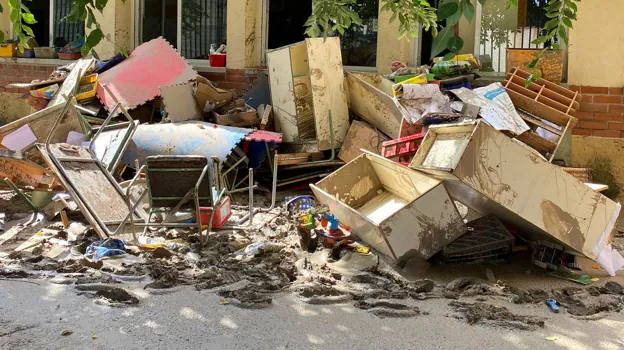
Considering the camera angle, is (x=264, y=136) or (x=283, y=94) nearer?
(x=264, y=136)

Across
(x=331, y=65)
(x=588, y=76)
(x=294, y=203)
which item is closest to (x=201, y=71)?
(x=331, y=65)

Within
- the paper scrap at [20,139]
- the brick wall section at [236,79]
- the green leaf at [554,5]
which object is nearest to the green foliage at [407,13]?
the green leaf at [554,5]

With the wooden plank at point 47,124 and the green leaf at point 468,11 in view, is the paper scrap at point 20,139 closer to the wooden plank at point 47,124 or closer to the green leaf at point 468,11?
the wooden plank at point 47,124

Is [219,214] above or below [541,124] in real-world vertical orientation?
below

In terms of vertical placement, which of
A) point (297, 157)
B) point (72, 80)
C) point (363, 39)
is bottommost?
point (297, 157)

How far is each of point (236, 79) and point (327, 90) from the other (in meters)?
2.23

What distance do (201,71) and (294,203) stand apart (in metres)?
4.24

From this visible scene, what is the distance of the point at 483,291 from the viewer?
545 cm

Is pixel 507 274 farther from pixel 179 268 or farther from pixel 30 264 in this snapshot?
pixel 30 264

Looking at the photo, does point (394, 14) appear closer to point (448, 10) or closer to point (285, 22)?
point (448, 10)

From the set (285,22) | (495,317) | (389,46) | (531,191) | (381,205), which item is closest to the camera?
(495,317)

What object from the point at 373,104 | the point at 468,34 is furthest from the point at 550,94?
the point at 373,104

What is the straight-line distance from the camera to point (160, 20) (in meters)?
12.2

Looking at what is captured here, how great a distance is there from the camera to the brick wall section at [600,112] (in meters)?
8.47
